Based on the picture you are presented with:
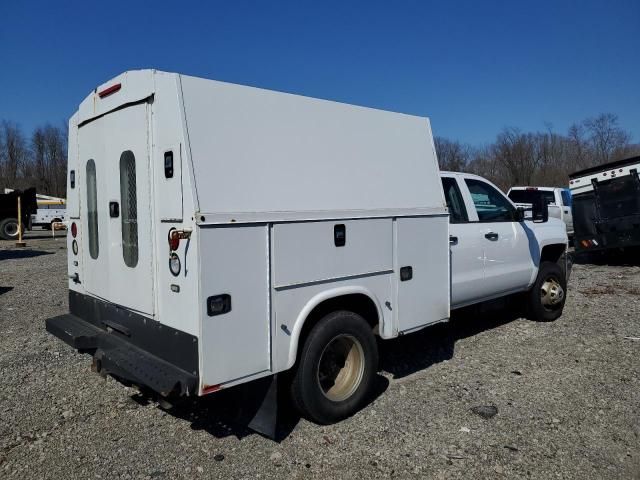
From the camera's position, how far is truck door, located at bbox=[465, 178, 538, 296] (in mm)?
5828

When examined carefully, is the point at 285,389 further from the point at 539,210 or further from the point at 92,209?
the point at 539,210

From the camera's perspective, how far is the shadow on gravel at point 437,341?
5512 mm

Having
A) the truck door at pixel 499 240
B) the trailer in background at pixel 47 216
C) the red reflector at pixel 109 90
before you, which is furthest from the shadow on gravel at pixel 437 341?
the trailer in background at pixel 47 216

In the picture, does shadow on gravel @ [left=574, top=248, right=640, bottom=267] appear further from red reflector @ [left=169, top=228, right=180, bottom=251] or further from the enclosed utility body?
red reflector @ [left=169, top=228, right=180, bottom=251]

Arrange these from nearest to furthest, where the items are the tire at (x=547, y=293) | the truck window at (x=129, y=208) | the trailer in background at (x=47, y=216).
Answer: the truck window at (x=129, y=208) < the tire at (x=547, y=293) < the trailer in background at (x=47, y=216)

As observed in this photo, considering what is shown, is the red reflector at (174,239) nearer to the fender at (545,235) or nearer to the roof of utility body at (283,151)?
the roof of utility body at (283,151)

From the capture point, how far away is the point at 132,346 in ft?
12.6

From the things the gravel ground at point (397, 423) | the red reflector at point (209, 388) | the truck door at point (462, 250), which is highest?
the truck door at point (462, 250)

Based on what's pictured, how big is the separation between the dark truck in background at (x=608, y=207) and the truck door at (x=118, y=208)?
12111mm

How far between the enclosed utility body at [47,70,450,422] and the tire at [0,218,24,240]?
21.6 metres

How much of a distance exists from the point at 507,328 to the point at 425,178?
310cm

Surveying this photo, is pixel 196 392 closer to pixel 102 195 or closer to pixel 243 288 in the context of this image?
pixel 243 288

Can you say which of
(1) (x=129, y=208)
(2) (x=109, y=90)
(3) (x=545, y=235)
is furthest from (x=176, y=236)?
(3) (x=545, y=235)

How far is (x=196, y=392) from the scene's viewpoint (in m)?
3.19
